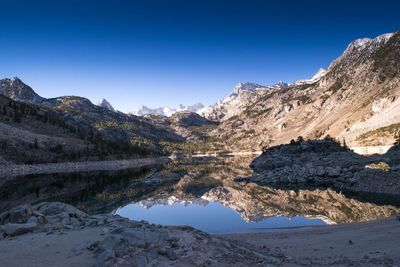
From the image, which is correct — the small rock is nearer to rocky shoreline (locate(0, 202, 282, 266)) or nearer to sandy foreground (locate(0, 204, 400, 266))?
rocky shoreline (locate(0, 202, 282, 266))

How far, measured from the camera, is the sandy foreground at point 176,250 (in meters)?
17.1

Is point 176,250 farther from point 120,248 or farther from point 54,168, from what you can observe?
point 54,168

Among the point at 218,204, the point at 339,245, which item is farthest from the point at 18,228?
the point at 218,204

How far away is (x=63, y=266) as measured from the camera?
16.4 meters

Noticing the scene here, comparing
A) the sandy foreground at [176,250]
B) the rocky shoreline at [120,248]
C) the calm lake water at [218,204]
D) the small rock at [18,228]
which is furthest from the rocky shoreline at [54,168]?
the sandy foreground at [176,250]

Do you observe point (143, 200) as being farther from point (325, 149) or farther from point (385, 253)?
point (325, 149)

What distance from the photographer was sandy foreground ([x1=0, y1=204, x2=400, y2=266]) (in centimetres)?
1708

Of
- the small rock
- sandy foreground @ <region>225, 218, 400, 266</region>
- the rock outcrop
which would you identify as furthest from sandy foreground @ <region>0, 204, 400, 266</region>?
the rock outcrop

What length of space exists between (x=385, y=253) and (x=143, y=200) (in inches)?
1801

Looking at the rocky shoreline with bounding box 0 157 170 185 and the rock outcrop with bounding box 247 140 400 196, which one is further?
the rocky shoreline with bounding box 0 157 170 185

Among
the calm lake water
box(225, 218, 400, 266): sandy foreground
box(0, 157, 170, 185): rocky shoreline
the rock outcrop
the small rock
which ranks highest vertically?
the rock outcrop

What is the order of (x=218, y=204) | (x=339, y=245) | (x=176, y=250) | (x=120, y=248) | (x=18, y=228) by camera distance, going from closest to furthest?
(x=120, y=248), (x=176, y=250), (x=18, y=228), (x=339, y=245), (x=218, y=204)

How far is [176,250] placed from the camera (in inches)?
712

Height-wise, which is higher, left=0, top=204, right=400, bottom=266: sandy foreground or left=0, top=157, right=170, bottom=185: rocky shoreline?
left=0, top=204, right=400, bottom=266: sandy foreground
